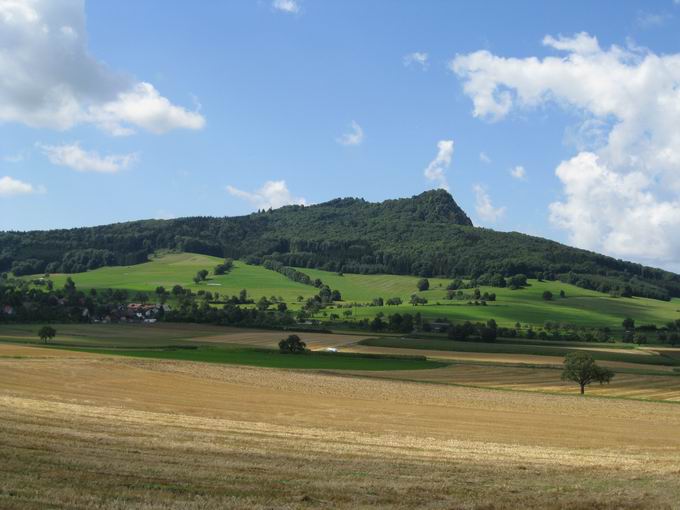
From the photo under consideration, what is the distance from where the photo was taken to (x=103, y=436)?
2289 cm

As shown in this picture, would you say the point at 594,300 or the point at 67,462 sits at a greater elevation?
the point at 594,300

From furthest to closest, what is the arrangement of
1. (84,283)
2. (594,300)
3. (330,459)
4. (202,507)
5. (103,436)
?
1. (84,283)
2. (594,300)
3. (103,436)
4. (330,459)
5. (202,507)

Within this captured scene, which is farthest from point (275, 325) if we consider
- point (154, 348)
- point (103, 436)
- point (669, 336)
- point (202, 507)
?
point (202, 507)

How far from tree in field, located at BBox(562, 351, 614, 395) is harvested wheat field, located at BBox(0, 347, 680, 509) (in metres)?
10.2

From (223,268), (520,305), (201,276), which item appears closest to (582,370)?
(520,305)

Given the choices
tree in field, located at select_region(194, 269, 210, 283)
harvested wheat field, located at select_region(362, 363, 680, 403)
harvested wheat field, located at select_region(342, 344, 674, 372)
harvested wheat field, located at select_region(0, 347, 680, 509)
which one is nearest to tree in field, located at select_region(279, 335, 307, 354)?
harvested wheat field, located at select_region(342, 344, 674, 372)

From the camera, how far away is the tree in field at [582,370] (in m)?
60.5

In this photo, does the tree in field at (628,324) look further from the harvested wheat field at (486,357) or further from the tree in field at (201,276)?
the tree in field at (201,276)

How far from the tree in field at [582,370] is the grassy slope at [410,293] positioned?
187 feet

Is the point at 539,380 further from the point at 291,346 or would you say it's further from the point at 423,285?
the point at 423,285

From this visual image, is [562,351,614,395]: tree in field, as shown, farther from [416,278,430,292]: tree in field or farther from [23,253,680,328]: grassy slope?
[416,278,430,292]: tree in field

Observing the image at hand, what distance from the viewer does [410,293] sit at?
162 m

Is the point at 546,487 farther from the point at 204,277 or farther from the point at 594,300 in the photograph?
the point at 204,277

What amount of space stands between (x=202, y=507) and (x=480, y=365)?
64018 millimetres
